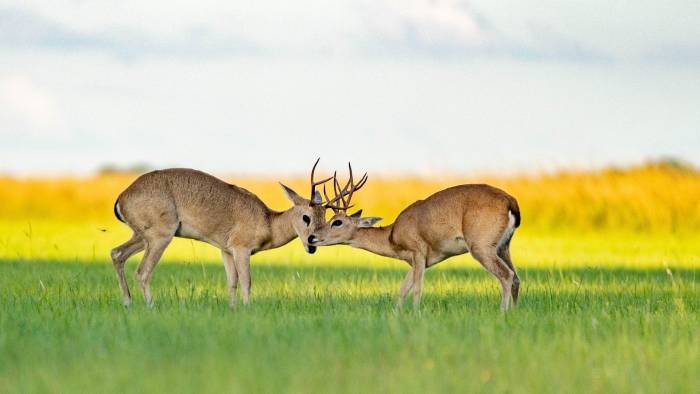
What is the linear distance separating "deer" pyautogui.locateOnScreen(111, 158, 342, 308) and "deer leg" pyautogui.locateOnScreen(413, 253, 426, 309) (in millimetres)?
1263

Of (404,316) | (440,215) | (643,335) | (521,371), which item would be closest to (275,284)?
(440,215)

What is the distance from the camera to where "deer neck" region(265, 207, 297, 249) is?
13.5 m

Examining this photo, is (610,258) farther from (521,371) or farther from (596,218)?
(521,371)

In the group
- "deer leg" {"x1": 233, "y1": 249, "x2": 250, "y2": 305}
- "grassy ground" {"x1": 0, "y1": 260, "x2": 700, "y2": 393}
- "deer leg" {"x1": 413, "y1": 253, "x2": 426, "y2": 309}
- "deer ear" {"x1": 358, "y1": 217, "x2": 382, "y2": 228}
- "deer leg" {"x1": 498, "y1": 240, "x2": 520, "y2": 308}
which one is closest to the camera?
"grassy ground" {"x1": 0, "y1": 260, "x2": 700, "y2": 393}

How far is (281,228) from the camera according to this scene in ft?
44.4

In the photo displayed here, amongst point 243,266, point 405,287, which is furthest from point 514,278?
point 243,266

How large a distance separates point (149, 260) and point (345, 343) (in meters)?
4.53

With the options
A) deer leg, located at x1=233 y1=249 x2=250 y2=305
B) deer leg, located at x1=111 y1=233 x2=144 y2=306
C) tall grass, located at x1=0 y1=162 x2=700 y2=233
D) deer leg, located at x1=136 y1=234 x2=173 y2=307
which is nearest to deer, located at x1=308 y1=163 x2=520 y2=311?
deer leg, located at x1=233 y1=249 x2=250 y2=305

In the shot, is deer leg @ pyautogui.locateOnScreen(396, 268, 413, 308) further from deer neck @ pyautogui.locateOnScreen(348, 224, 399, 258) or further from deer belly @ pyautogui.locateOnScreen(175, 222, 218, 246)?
deer belly @ pyautogui.locateOnScreen(175, 222, 218, 246)

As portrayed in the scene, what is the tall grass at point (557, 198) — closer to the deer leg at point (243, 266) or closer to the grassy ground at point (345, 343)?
the deer leg at point (243, 266)

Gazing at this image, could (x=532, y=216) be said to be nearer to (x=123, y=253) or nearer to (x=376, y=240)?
(x=376, y=240)

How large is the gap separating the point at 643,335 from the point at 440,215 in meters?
3.36

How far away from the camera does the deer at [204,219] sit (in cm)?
1290

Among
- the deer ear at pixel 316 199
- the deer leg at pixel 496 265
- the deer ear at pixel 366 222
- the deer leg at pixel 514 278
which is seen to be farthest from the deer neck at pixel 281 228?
the deer leg at pixel 514 278
